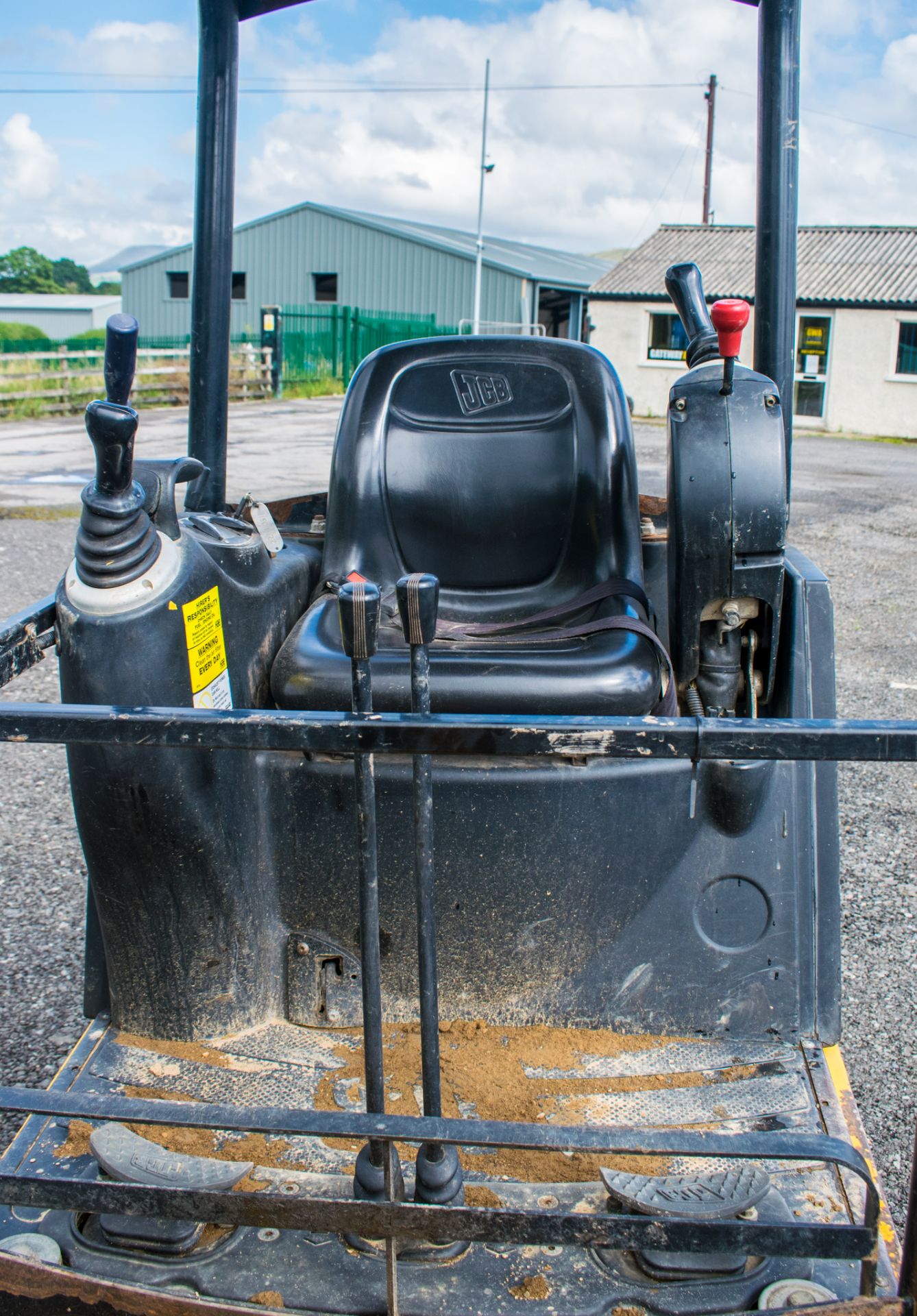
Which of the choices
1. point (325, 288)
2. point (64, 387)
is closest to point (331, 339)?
point (325, 288)

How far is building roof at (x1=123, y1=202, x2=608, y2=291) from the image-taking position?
92.7 ft

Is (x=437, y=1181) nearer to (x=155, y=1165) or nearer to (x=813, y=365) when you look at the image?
(x=155, y=1165)

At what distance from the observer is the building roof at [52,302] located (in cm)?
5459

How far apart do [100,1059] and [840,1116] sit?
47.1 inches

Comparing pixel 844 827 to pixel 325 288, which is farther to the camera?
pixel 325 288

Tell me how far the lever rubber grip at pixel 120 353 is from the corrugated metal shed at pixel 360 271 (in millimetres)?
27444

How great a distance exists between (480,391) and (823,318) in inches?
836

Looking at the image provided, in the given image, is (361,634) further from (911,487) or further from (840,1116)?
(911,487)

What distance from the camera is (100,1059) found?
1939mm

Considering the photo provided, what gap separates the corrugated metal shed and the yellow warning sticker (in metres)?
27.2

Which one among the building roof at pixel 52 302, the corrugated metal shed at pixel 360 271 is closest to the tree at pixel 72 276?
the building roof at pixel 52 302

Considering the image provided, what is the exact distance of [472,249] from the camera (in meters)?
29.2

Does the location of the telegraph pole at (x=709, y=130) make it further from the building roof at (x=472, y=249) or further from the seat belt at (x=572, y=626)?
the seat belt at (x=572, y=626)

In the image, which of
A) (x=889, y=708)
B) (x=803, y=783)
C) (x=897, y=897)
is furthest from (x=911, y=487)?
(x=803, y=783)
